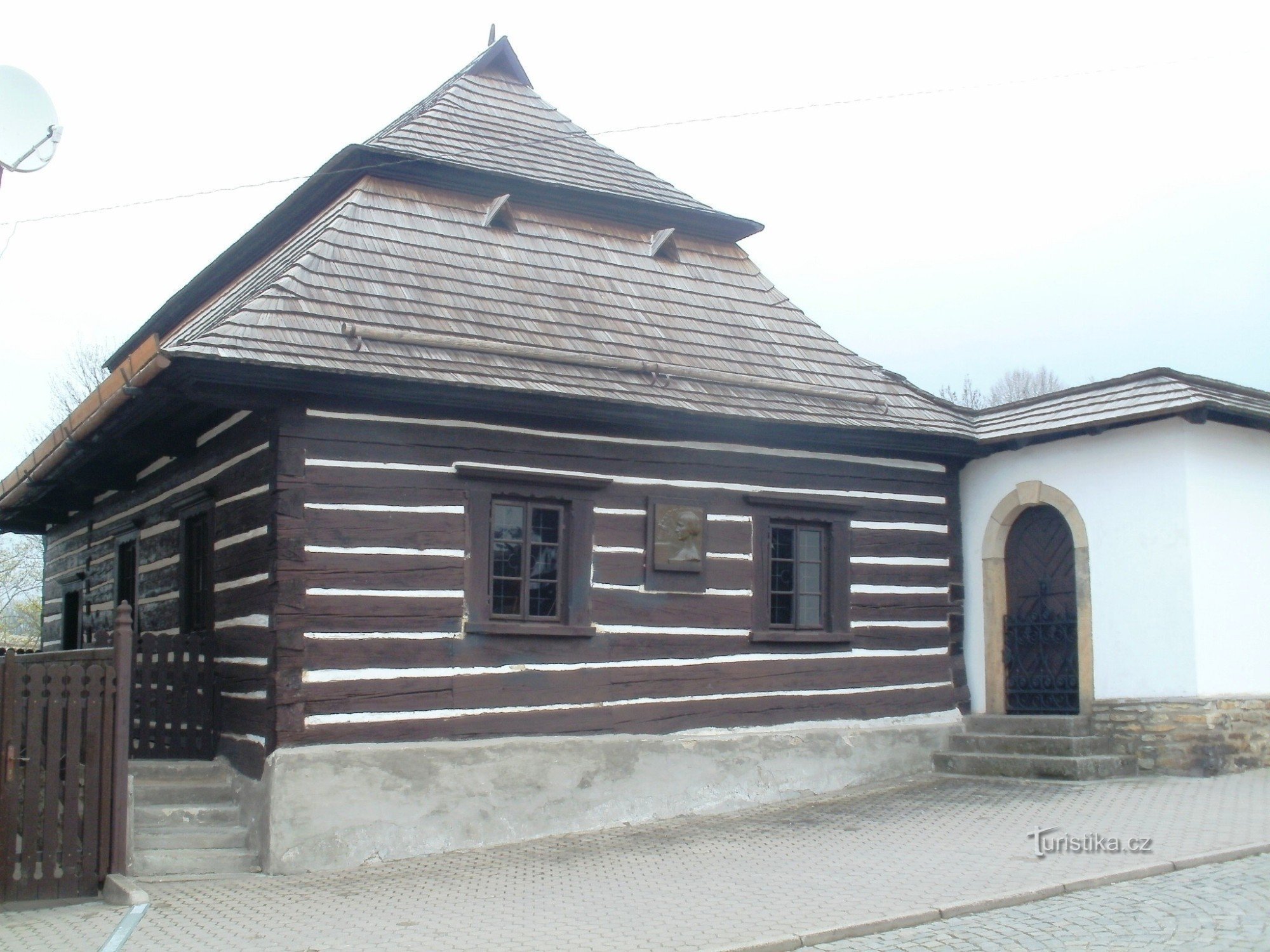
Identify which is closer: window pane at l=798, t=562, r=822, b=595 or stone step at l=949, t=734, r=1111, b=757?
stone step at l=949, t=734, r=1111, b=757

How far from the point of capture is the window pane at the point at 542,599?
408 inches

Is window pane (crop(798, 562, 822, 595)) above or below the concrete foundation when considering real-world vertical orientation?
above

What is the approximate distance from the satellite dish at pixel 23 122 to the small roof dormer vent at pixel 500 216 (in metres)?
4.60

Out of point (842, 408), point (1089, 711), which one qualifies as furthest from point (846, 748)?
point (842, 408)

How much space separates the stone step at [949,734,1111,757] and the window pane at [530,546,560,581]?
14.7 feet

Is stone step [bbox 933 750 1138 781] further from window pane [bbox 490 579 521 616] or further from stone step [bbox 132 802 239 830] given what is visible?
stone step [bbox 132 802 239 830]

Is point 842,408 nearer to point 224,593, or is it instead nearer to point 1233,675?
point 1233,675

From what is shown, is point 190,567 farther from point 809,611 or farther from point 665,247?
point 809,611

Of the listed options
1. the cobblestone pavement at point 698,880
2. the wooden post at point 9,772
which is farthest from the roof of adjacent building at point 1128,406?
the wooden post at point 9,772

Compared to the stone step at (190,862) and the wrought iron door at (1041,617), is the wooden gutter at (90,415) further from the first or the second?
the wrought iron door at (1041,617)

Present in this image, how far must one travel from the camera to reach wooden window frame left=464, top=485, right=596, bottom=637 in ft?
32.7

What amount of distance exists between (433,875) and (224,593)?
3080 millimetres

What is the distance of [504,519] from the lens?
10.3m

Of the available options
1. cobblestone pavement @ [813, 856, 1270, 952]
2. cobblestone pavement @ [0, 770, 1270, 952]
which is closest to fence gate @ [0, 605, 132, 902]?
cobblestone pavement @ [0, 770, 1270, 952]
